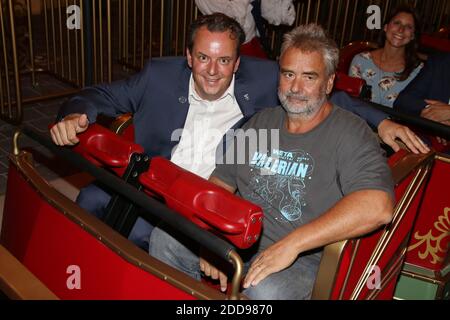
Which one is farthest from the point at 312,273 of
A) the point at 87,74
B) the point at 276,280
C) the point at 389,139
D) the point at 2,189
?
the point at 87,74

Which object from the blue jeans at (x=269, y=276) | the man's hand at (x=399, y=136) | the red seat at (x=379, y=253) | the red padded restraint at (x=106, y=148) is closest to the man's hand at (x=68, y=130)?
the red padded restraint at (x=106, y=148)

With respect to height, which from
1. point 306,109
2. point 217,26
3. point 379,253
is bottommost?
point 379,253

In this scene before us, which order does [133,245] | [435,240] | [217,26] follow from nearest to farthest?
[133,245] < [217,26] < [435,240]

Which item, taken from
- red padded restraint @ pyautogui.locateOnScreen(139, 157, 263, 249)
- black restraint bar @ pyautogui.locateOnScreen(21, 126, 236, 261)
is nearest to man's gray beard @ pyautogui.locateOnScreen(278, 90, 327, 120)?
red padded restraint @ pyautogui.locateOnScreen(139, 157, 263, 249)

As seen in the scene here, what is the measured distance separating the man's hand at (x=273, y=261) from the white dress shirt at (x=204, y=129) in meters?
0.66

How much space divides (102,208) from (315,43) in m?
1.08

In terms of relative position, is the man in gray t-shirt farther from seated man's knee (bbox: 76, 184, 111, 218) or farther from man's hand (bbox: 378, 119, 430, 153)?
seated man's knee (bbox: 76, 184, 111, 218)

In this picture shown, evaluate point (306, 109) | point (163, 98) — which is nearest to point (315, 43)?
point (306, 109)

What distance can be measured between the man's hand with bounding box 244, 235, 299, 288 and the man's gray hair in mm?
653

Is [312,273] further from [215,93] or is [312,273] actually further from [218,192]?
[215,93]

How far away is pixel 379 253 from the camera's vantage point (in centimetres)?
191

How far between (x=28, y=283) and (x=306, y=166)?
975mm

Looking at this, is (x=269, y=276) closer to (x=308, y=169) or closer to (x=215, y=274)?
(x=215, y=274)

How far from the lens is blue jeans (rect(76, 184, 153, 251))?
2.31 m
